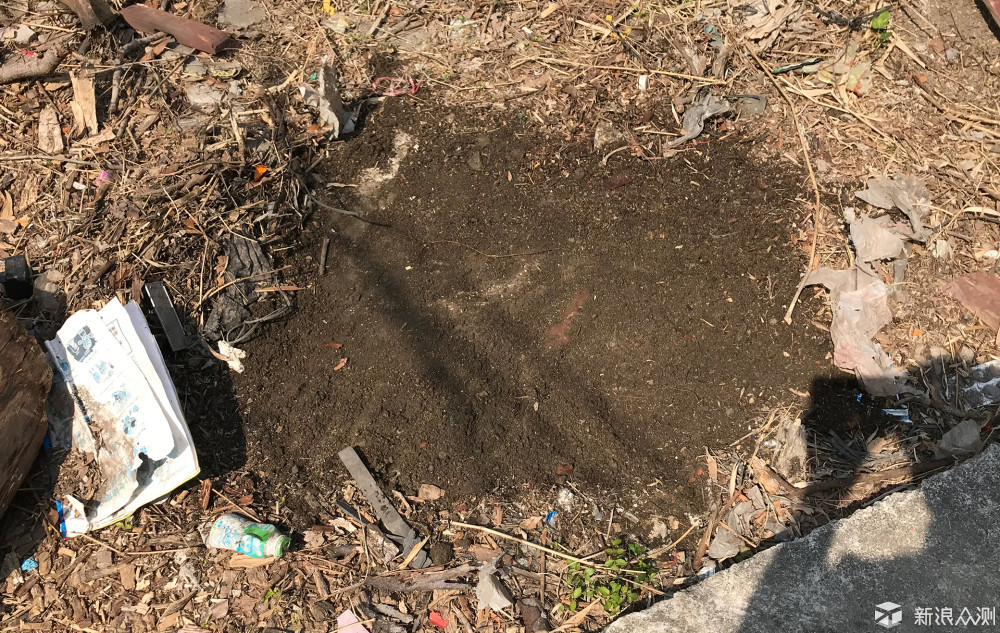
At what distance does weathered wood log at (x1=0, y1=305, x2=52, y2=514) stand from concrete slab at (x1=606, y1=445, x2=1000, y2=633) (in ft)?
8.50

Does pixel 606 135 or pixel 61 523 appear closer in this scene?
pixel 61 523

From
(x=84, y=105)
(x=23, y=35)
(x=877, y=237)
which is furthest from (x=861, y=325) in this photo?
(x=23, y=35)

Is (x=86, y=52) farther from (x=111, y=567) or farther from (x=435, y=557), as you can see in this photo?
(x=435, y=557)

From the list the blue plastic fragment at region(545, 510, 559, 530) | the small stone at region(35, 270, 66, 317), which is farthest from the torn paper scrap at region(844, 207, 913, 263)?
the small stone at region(35, 270, 66, 317)

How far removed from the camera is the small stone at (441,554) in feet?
9.13

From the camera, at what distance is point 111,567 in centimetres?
277

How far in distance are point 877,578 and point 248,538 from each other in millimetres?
2597

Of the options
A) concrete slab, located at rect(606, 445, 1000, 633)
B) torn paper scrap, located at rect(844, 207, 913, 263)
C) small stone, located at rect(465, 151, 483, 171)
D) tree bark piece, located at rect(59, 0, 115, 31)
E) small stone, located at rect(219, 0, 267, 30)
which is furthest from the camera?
small stone, located at rect(219, 0, 267, 30)

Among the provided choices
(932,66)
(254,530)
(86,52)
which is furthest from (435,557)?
(932,66)

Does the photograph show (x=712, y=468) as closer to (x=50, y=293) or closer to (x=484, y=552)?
(x=484, y=552)

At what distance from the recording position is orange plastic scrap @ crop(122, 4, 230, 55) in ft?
13.7

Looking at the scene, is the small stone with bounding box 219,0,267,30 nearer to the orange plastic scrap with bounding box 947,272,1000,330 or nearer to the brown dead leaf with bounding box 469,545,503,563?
the brown dead leaf with bounding box 469,545,503,563

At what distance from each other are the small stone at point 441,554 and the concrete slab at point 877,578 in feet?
2.47

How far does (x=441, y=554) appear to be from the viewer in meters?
2.79
